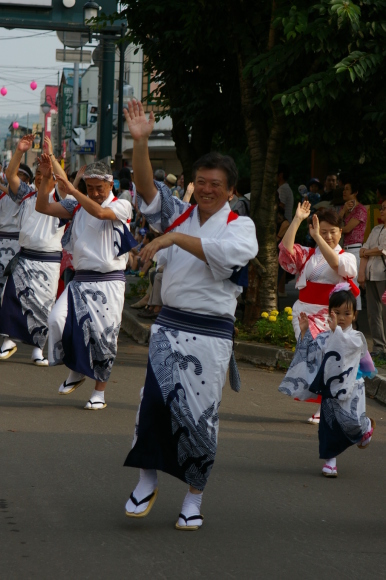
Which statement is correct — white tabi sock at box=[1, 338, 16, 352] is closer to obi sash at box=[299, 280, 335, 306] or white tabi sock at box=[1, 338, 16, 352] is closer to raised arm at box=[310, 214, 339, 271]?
obi sash at box=[299, 280, 335, 306]

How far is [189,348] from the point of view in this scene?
15.8ft

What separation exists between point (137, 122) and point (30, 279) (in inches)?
205

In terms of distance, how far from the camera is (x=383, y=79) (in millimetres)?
9961

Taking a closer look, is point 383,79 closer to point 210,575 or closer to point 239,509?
point 239,509

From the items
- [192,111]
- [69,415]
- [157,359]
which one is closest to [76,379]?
[69,415]

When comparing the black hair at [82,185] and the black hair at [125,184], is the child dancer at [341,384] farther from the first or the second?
the black hair at [125,184]

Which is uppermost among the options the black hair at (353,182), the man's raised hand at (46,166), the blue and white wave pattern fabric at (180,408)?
the black hair at (353,182)

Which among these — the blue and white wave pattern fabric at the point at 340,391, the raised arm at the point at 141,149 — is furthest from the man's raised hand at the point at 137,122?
the blue and white wave pattern fabric at the point at 340,391

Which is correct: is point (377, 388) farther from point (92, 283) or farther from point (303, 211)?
point (92, 283)

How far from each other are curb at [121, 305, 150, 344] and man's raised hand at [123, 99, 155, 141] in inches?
278

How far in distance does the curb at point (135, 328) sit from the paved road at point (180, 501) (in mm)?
3937

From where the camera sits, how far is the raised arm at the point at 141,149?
473 cm

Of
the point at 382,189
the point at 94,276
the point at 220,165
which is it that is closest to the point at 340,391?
the point at 220,165

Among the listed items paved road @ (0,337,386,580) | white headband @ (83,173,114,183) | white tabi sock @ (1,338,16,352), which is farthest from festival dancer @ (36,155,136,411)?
white tabi sock @ (1,338,16,352)
